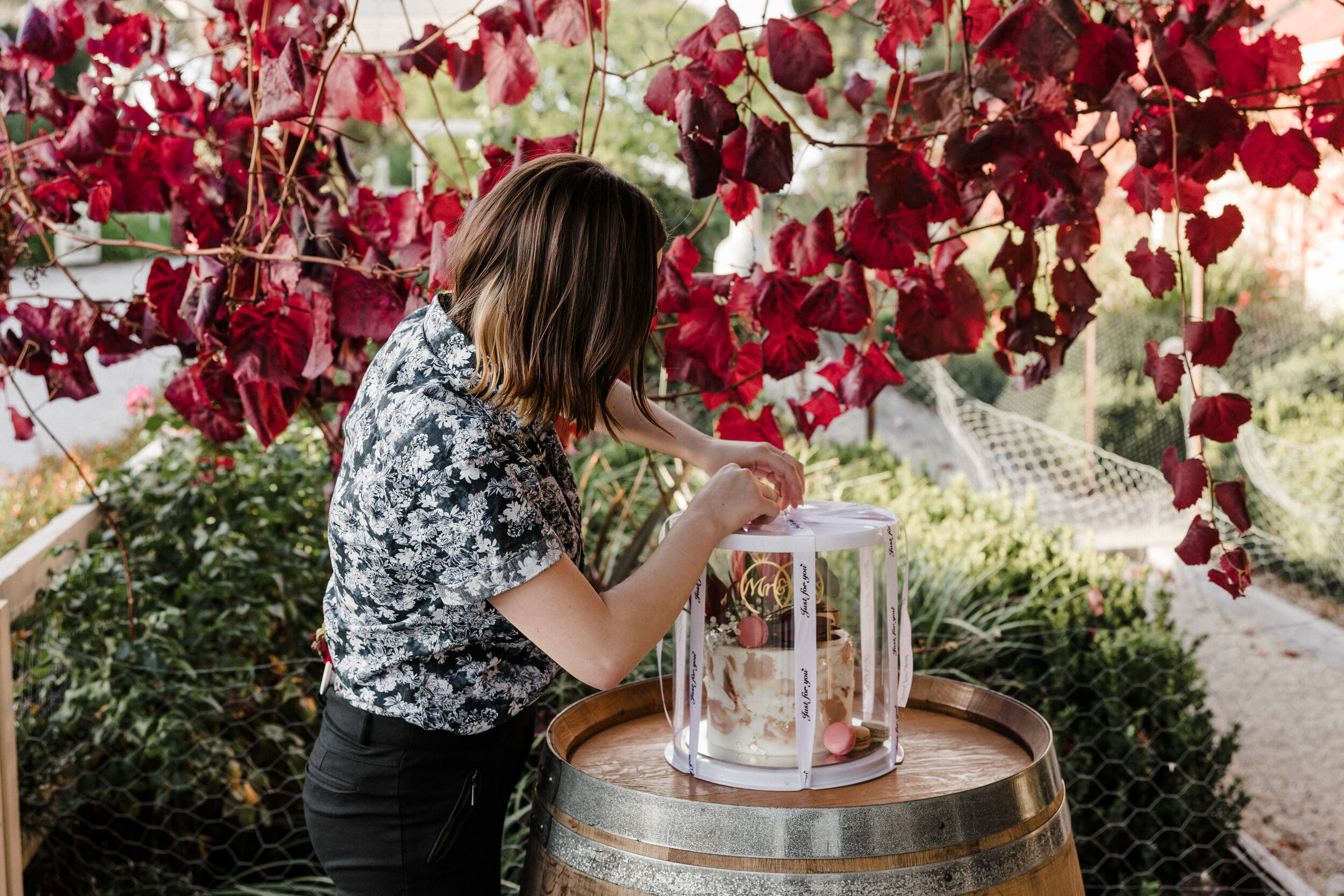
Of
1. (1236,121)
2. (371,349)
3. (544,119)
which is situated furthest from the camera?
(544,119)

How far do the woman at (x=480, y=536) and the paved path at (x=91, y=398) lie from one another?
3.73 meters

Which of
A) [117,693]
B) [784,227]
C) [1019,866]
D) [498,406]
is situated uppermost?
[784,227]

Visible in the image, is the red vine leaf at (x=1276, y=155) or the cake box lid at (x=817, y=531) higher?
the red vine leaf at (x=1276, y=155)

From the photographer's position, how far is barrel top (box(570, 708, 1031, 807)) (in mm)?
1213

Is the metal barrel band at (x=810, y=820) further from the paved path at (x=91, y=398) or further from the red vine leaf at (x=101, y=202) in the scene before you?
the paved path at (x=91, y=398)

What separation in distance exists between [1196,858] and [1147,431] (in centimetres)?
416

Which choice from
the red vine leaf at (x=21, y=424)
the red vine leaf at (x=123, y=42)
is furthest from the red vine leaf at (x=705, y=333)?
the red vine leaf at (x=21, y=424)

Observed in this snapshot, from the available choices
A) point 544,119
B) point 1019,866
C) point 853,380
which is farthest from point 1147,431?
point 1019,866

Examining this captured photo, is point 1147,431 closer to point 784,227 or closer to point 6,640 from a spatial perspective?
point 784,227

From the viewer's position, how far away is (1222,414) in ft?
4.66

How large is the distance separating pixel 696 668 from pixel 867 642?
23cm

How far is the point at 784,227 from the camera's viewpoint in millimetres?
1609

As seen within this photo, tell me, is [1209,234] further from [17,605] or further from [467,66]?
[17,605]

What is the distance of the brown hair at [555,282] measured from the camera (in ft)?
3.61
